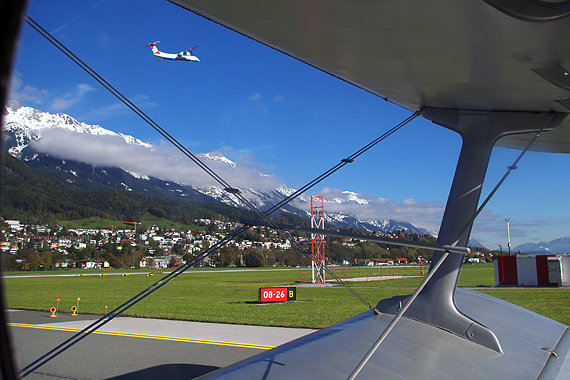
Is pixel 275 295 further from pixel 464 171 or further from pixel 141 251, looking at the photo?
pixel 141 251

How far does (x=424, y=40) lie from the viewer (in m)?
2.09

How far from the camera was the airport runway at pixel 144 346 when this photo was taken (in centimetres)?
730

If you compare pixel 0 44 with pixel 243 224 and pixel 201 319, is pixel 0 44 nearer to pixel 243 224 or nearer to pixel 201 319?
pixel 243 224

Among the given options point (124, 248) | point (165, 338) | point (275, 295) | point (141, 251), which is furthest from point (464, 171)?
point (124, 248)

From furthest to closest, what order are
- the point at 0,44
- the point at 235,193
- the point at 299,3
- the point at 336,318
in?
the point at 336,318, the point at 235,193, the point at 299,3, the point at 0,44

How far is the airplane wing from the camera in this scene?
5.88 ft

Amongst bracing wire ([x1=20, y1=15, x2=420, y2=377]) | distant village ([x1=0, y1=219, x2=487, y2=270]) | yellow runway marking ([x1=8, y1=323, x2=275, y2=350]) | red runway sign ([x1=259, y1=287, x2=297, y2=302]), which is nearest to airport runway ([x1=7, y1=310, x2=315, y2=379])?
yellow runway marking ([x1=8, y1=323, x2=275, y2=350])

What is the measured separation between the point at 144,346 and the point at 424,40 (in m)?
9.07

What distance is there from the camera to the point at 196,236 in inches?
3002

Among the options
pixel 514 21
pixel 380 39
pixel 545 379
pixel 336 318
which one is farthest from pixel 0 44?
pixel 336 318

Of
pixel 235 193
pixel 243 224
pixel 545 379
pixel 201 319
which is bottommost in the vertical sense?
pixel 201 319

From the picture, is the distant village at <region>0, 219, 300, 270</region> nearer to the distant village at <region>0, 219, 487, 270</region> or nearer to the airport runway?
the distant village at <region>0, 219, 487, 270</region>

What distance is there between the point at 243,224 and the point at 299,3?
3.76ft

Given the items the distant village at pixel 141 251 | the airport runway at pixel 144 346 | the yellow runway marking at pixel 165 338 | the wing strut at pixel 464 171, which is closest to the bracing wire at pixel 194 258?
the wing strut at pixel 464 171
